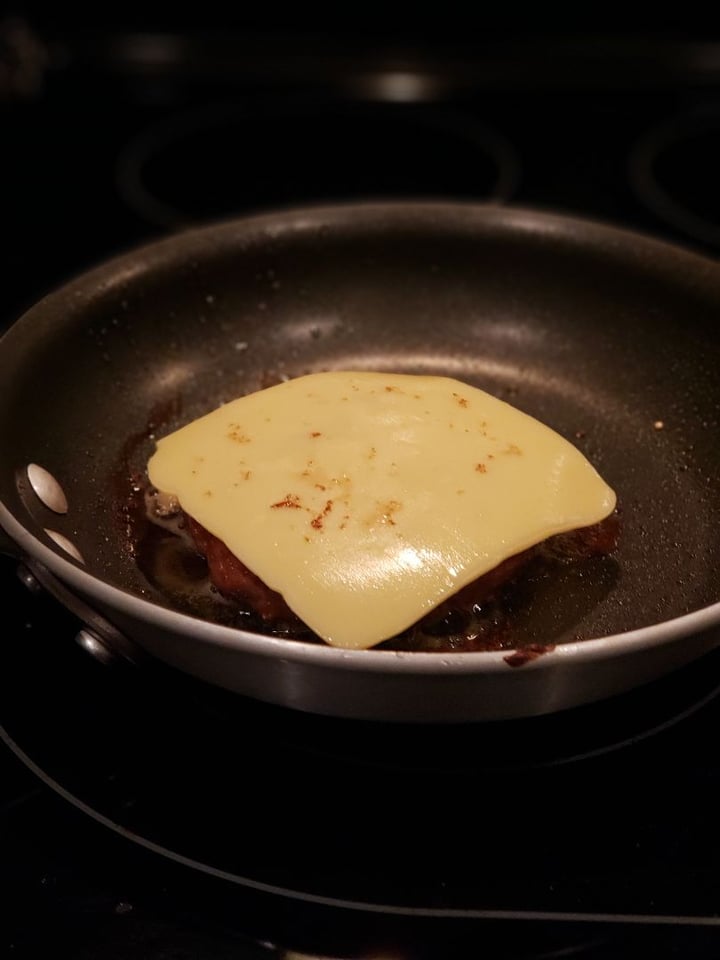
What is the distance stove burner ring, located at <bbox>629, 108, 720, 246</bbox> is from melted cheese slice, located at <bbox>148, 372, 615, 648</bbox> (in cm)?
82

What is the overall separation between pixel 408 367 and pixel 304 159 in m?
0.74

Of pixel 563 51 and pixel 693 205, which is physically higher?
pixel 563 51

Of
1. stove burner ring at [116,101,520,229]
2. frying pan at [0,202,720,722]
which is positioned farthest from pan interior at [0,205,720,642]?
stove burner ring at [116,101,520,229]

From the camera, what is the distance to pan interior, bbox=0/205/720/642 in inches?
37.2

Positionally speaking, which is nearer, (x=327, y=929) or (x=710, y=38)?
(x=327, y=929)

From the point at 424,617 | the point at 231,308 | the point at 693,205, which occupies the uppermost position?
the point at 693,205

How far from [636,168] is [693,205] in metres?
0.16

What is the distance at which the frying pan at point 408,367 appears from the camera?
72cm

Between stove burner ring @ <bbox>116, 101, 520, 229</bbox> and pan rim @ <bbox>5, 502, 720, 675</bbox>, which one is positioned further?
stove burner ring @ <bbox>116, 101, 520, 229</bbox>

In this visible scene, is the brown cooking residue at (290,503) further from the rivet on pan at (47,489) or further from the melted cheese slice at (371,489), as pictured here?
the rivet on pan at (47,489)

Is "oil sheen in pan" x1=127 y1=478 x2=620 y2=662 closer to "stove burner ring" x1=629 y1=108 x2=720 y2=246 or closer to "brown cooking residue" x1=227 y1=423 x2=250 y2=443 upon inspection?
"brown cooking residue" x1=227 y1=423 x2=250 y2=443

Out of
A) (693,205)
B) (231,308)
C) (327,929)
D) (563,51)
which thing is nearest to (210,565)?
(327,929)

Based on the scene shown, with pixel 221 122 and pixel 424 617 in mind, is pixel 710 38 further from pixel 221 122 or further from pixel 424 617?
pixel 424 617

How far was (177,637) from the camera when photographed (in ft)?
2.22
